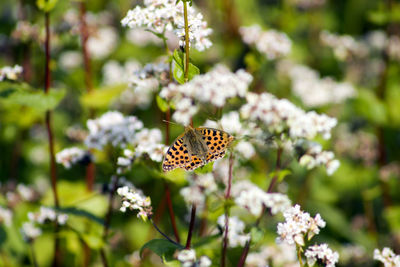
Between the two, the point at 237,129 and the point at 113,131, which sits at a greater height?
the point at 237,129

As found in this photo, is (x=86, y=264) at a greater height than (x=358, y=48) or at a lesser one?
lesser

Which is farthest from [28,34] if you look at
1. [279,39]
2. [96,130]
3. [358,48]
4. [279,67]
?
[358,48]

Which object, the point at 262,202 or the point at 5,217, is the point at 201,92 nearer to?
the point at 262,202

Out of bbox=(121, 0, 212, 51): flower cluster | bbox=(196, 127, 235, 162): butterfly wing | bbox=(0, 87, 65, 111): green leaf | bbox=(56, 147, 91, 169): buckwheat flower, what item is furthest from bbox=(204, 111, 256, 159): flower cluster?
bbox=(0, 87, 65, 111): green leaf

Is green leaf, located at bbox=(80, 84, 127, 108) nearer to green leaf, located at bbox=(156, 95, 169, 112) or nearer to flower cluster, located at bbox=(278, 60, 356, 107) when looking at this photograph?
green leaf, located at bbox=(156, 95, 169, 112)

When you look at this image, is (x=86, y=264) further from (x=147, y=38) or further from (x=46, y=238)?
(x=147, y=38)

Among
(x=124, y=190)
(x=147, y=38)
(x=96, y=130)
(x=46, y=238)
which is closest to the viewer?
(x=124, y=190)

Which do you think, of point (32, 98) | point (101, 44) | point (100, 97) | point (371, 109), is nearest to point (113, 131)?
point (32, 98)
